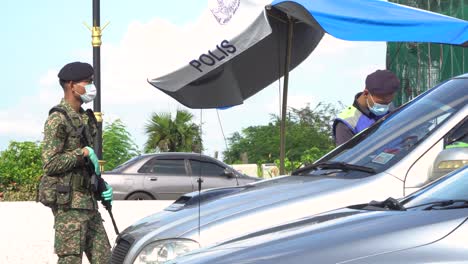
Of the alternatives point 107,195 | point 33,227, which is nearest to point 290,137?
point 33,227

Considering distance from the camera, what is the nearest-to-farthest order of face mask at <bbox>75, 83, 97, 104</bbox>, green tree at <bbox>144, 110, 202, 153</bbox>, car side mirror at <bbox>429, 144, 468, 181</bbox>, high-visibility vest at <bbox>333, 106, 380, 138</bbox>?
car side mirror at <bbox>429, 144, 468, 181</bbox>
face mask at <bbox>75, 83, 97, 104</bbox>
high-visibility vest at <bbox>333, 106, 380, 138</bbox>
green tree at <bbox>144, 110, 202, 153</bbox>

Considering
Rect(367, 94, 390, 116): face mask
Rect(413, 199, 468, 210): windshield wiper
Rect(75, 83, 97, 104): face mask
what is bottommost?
Rect(413, 199, 468, 210): windshield wiper

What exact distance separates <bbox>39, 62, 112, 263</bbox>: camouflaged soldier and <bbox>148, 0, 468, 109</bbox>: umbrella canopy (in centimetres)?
248

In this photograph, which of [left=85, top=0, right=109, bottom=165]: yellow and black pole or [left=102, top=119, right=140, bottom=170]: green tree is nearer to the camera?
[left=85, top=0, right=109, bottom=165]: yellow and black pole

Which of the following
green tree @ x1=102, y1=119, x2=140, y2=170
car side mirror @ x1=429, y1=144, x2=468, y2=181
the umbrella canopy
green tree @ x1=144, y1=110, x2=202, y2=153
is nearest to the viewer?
car side mirror @ x1=429, y1=144, x2=468, y2=181

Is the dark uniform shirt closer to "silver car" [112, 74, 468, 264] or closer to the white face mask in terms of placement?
"silver car" [112, 74, 468, 264]

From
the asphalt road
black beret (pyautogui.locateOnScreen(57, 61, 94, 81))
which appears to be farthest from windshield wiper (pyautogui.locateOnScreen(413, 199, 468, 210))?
the asphalt road

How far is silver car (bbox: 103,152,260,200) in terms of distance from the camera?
19578 millimetres

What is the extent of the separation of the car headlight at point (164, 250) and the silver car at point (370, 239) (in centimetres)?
130

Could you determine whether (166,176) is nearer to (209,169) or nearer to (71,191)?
(209,169)

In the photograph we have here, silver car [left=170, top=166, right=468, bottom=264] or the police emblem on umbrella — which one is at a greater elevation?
the police emblem on umbrella

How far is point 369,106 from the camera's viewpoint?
7.15 m

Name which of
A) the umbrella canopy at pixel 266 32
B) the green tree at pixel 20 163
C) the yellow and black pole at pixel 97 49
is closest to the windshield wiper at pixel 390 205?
the umbrella canopy at pixel 266 32

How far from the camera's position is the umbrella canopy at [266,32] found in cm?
923
